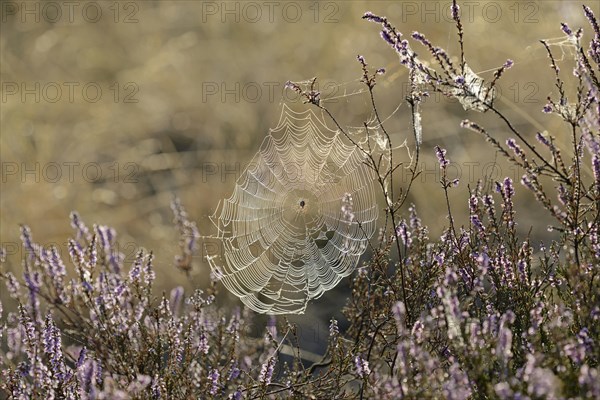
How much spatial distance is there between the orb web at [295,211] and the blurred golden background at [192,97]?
0.27m

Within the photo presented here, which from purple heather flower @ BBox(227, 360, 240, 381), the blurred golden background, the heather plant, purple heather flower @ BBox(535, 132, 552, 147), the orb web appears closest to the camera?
the heather plant

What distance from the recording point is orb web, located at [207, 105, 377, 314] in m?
5.86

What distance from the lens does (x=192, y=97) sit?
883 centimetres

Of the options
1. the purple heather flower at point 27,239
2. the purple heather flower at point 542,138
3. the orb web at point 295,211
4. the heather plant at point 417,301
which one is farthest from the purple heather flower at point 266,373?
the orb web at point 295,211

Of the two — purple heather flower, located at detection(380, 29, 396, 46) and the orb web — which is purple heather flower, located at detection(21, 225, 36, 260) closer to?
purple heather flower, located at detection(380, 29, 396, 46)

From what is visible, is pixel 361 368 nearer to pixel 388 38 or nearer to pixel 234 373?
pixel 234 373

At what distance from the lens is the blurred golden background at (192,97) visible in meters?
6.94

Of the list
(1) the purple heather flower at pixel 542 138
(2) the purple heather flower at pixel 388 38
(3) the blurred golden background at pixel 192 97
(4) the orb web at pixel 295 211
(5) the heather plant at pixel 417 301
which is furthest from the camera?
(3) the blurred golden background at pixel 192 97

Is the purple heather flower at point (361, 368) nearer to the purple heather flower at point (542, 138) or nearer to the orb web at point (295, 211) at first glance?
the purple heather flower at point (542, 138)

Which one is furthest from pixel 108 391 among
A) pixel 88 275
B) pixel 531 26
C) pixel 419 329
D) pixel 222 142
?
pixel 531 26

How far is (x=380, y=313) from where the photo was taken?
3578 millimetres

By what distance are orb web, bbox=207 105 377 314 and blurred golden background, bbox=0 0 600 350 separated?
10.5 inches

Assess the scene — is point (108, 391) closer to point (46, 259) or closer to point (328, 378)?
point (46, 259)

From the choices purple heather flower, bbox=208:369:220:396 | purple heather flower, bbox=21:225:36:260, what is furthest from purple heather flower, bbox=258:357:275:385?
purple heather flower, bbox=21:225:36:260
